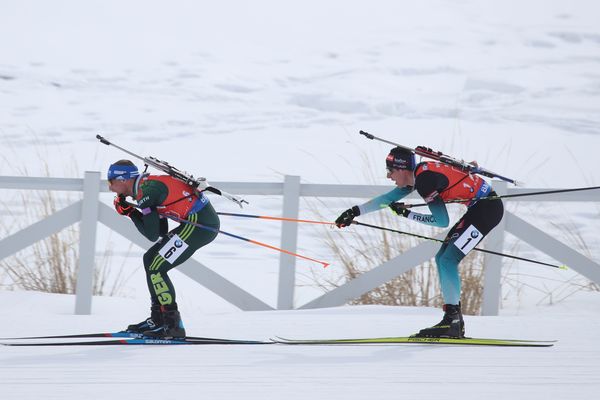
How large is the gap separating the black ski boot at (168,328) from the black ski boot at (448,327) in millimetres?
1834

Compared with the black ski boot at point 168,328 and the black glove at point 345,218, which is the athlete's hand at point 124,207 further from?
the black glove at point 345,218

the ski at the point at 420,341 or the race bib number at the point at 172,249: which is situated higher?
the race bib number at the point at 172,249

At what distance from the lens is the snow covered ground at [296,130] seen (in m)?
6.89

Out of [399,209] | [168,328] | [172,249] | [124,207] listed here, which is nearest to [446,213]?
[399,209]

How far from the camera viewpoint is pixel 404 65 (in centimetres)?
3128

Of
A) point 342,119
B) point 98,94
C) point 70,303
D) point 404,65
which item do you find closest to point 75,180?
point 70,303

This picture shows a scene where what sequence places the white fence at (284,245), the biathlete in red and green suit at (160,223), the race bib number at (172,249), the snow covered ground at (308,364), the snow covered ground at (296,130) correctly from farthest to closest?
the white fence at (284,245) < the race bib number at (172,249) < the biathlete in red and green suit at (160,223) < the snow covered ground at (296,130) < the snow covered ground at (308,364)

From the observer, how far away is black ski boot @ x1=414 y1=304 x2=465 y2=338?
313 inches

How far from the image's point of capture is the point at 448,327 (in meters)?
7.96

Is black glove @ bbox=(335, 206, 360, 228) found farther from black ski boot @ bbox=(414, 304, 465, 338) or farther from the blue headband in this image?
the blue headband

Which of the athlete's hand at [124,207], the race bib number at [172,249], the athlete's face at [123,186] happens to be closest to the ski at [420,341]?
the race bib number at [172,249]

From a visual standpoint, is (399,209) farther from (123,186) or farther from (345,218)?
(123,186)

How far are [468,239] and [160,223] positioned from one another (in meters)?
2.36

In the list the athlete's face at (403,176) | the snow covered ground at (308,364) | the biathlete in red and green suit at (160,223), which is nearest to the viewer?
the snow covered ground at (308,364)
